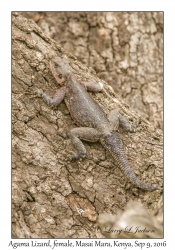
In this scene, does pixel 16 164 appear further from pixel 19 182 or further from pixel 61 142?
pixel 61 142

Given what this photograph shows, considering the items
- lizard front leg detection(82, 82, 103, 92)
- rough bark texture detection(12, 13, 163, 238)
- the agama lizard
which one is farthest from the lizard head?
lizard front leg detection(82, 82, 103, 92)

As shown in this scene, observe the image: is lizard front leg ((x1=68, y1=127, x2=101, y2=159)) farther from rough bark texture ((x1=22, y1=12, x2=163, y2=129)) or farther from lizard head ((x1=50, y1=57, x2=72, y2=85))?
rough bark texture ((x1=22, y1=12, x2=163, y2=129))

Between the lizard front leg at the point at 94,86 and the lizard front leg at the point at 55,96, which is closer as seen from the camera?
the lizard front leg at the point at 55,96

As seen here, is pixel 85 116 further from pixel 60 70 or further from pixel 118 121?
pixel 60 70

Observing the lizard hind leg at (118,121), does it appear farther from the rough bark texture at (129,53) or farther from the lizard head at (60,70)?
the rough bark texture at (129,53)

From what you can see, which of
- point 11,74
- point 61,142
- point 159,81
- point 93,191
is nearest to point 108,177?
point 93,191

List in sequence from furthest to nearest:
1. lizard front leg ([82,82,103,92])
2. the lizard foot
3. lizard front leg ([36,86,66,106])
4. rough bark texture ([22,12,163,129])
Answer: rough bark texture ([22,12,163,129]), lizard front leg ([82,82,103,92]), lizard front leg ([36,86,66,106]), the lizard foot

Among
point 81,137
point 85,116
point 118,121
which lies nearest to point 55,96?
point 85,116

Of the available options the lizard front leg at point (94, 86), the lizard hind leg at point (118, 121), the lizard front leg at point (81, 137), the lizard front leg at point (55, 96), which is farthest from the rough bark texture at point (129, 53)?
the lizard front leg at point (81, 137)
